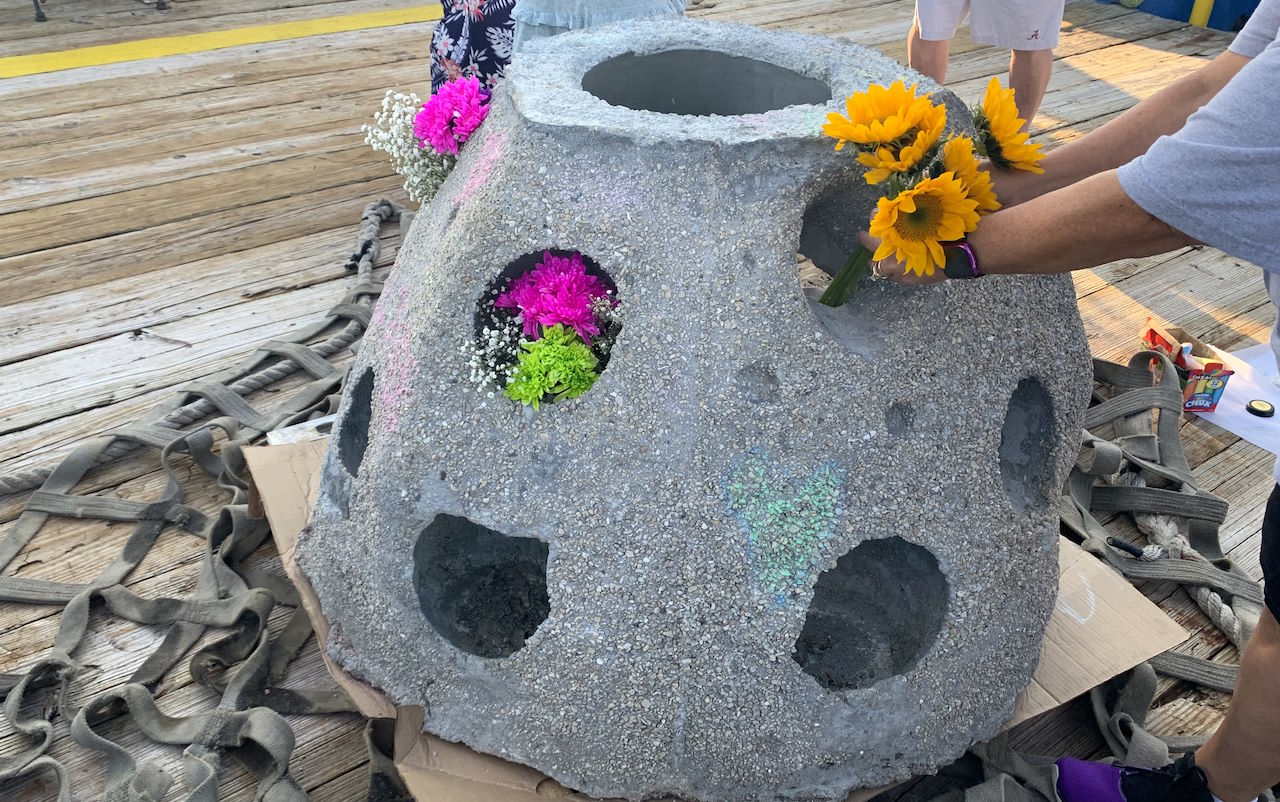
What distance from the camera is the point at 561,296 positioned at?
1.94m

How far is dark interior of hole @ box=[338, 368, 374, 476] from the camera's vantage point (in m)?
2.33

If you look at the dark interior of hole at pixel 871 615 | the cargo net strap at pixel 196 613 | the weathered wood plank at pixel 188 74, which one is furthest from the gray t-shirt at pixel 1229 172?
the weathered wood plank at pixel 188 74

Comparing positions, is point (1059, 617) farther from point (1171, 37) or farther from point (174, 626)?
point (1171, 37)

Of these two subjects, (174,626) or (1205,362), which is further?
(1205,362)

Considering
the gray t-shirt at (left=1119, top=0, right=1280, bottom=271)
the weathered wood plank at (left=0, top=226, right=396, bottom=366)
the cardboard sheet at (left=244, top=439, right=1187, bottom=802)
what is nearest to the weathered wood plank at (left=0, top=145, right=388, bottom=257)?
the weathered wood plank at (left=0, top=226, right=396, bottom=366)

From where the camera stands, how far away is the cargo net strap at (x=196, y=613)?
221 centimetres

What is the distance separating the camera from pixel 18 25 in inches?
240

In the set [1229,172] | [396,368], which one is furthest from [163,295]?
[1229,172]

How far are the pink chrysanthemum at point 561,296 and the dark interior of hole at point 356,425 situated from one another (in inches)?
20.2

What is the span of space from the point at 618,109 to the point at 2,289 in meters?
2.90

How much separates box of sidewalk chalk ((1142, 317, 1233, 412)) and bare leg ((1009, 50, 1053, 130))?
1.13m

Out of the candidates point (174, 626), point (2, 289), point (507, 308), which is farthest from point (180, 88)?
point (507, 308)

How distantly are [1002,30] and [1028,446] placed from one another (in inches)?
103

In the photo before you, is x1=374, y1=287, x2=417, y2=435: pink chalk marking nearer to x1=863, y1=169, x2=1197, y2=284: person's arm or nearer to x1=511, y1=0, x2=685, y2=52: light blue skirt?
x1=863, y1=169, x2=1197, y2=284: person's arm
